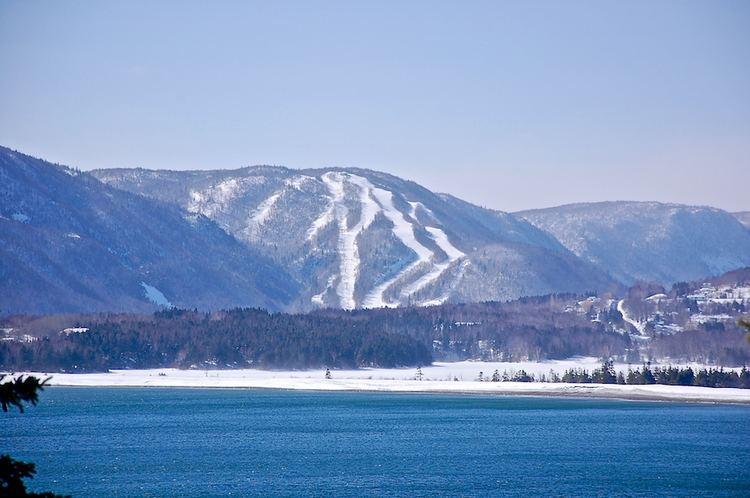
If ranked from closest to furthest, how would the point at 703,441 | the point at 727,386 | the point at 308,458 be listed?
the point at 308,458 → the point at 703,441 → the point at 727,386

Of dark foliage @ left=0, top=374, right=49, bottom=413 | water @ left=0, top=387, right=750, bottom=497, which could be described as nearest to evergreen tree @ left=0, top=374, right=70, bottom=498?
dark foliage @ left=0, top=374, right=49, bottom=413

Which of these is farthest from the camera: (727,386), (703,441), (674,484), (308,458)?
(727,386)

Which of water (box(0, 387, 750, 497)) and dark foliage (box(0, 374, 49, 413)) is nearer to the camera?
dark foliage (box(0, 374, 49, 413))

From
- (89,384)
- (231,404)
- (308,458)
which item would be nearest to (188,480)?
(308,458)

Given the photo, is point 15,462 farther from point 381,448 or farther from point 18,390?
point 381,448

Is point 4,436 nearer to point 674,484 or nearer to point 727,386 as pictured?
point 674,484

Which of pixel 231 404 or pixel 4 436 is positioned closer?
pixel 4 436

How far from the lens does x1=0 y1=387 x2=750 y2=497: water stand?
77000mm

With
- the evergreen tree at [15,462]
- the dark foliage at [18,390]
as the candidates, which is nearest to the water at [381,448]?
the evergreen tree at [15,462]

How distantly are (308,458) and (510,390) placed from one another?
90.3 m

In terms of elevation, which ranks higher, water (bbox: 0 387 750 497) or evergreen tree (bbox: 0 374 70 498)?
evergreen tree (bbox: 0 374 70 498)

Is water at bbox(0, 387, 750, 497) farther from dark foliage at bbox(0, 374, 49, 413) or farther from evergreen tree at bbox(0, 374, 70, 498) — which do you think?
dark foliage at bbox(0, 374, 49, 413)

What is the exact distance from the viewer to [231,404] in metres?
160

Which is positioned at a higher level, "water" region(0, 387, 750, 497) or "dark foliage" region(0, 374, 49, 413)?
"dark foliage" region(0, 374, 49, 413)
